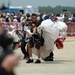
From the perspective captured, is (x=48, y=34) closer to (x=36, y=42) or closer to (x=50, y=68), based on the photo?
(x=36, y=42)

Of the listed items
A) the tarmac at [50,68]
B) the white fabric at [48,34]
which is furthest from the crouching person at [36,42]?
the tarmac at [50,68]

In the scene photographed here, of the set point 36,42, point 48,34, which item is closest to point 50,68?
point 36,42

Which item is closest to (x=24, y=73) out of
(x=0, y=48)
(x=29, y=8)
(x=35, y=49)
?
(x=35, y=49)

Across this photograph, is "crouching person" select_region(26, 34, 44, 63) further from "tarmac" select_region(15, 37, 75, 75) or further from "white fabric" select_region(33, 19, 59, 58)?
"tarmac" select_region(15, 37, 75, 75)

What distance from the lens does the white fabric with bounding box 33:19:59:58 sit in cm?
1162

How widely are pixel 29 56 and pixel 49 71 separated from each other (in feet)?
7.32

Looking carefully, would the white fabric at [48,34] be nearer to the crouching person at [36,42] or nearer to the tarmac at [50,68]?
the crouching person at [36,42]

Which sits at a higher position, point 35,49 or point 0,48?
point 0,48

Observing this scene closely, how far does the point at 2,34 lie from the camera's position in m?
2.79

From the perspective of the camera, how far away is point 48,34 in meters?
11.7

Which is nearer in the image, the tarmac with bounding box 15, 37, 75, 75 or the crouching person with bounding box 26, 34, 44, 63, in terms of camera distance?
the tarmac with bounding box 15, 37, 75, 75

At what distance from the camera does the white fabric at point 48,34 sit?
11623 millimetres

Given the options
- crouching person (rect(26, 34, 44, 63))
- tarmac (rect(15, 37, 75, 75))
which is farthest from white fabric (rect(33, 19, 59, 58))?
tarmac (rect(15, 37, 75, 75))

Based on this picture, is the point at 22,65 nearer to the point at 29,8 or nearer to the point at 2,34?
the point at 2,34
